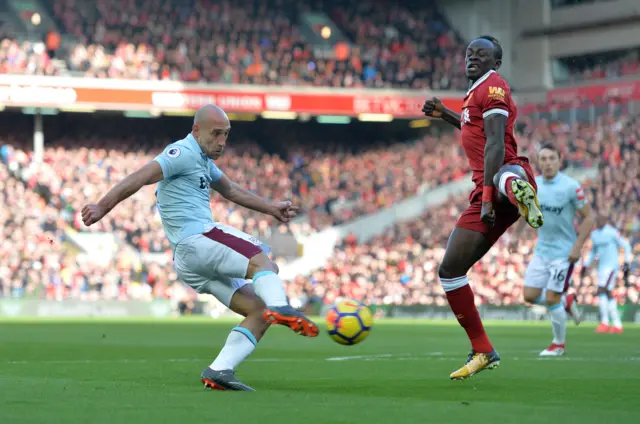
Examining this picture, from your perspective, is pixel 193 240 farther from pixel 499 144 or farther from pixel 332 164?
pixel 332 164

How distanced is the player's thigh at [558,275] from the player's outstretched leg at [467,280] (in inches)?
181

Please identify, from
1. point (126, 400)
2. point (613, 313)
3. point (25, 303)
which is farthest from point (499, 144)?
point (25, 303)

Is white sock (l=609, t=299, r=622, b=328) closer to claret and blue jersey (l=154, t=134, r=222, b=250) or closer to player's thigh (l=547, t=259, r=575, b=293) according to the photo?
player's thigh (l=547, t=259, r=575, b=293)

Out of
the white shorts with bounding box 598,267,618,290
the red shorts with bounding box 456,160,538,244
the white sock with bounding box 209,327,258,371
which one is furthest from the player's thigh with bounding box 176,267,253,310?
Result: the white shorts with bounding box 598,267,618,290

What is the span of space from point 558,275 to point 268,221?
3058 centimetres

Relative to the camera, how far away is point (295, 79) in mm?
47906

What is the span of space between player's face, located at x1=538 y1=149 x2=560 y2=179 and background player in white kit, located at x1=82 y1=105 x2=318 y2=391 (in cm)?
618

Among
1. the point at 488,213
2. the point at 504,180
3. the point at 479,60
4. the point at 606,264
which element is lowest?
the point at 606,264

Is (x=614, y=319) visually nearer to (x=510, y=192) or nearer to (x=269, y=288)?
(x=510, y=192)

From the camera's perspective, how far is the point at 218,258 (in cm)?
884

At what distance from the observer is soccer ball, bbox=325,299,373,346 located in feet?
30.7

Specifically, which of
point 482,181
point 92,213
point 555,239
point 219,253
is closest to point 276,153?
point 555,239

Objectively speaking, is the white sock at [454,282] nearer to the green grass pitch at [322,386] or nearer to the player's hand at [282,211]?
the green grass pitch at [322,386]

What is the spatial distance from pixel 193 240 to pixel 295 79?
39327 mm
